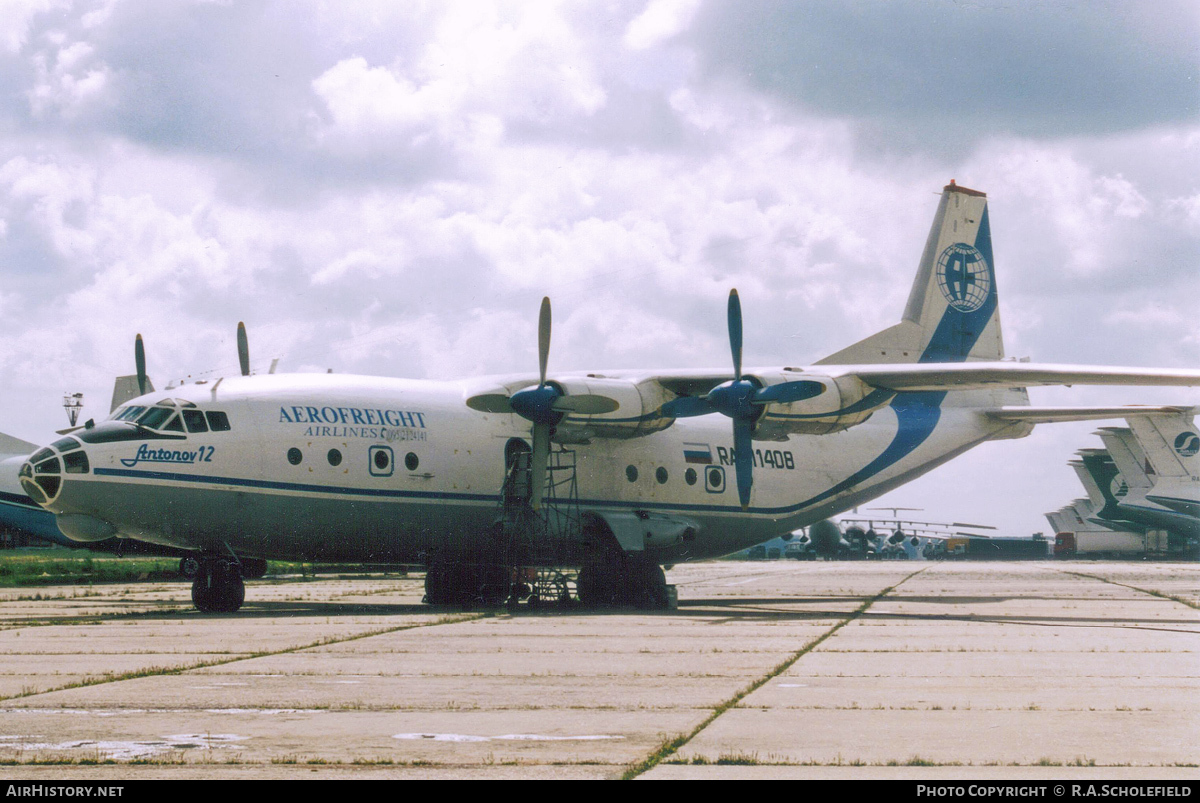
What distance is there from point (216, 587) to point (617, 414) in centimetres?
791

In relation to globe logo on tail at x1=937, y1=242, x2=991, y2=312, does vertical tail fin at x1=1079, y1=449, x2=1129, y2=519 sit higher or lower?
lower

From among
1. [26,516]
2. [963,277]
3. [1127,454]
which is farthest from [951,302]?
[1127,454]

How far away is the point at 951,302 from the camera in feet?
96.7

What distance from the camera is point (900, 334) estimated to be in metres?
28.8

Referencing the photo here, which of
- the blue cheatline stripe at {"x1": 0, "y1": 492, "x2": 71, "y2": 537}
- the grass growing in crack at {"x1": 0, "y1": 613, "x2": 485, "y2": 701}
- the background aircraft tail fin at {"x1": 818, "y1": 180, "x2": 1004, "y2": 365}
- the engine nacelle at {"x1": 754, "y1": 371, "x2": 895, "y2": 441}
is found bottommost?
the grass growing in crack at {"x1": 0, "y1": 613, "x2": 485, "y2": 701}

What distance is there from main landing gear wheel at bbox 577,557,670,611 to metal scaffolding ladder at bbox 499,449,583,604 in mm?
551

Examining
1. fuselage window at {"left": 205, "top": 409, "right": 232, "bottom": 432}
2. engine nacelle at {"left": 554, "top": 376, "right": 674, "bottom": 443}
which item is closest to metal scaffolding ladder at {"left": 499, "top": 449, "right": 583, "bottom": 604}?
engine nacelle at {"left": 554, "top": 376, "right": 674, "bottom": 443}

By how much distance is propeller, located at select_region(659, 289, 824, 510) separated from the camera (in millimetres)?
21562

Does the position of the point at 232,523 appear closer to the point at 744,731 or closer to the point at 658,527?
the point at 658,527

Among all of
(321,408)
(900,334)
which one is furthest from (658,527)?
(900,334)

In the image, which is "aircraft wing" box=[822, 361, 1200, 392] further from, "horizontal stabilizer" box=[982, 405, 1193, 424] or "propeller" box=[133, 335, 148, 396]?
"propeller" box=[133, 335, 148, 396]

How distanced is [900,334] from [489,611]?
1322 cm

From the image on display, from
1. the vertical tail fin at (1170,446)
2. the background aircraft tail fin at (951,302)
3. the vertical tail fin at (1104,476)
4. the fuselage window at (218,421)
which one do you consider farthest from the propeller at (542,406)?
the vertical tail fin at (1104,476)

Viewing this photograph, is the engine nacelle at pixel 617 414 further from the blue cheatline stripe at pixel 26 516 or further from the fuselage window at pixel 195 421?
the blue cheatline stripe at pixel 26 516
